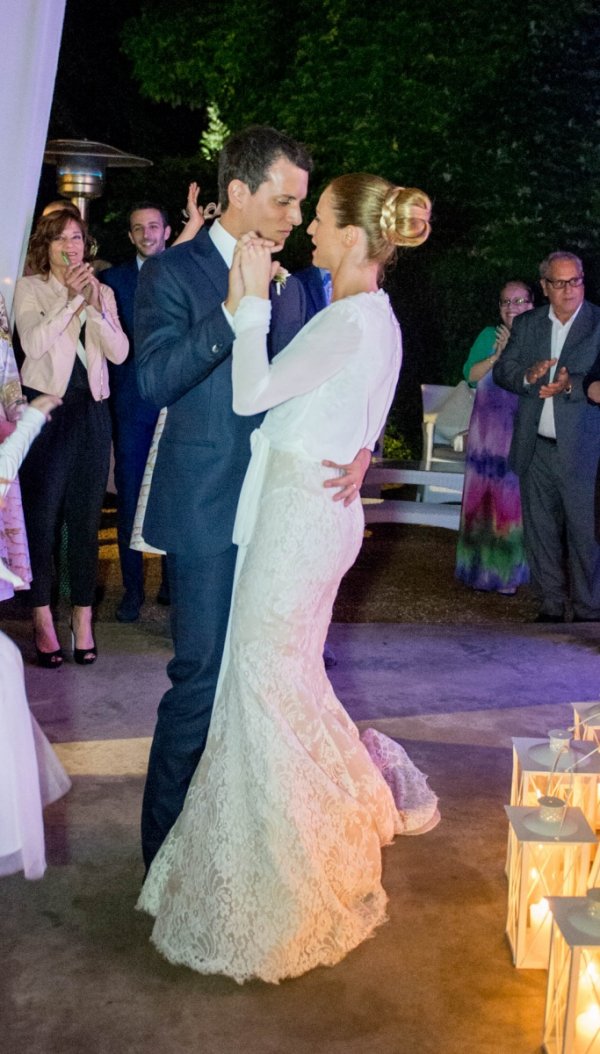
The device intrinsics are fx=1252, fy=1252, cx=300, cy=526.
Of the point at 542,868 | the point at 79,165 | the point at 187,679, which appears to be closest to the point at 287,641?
the point at 187,679

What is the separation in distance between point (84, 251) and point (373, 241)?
251 centimetres

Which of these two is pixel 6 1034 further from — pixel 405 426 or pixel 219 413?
pixel 405 426

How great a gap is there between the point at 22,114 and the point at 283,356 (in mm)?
1362

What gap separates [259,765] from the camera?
2912mm

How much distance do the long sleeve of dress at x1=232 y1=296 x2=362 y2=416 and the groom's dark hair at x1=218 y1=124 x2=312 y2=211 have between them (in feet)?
1.27

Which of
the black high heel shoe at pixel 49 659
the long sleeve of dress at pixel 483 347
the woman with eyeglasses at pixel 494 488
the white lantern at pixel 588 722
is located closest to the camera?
the white lantern at pixel 588 722

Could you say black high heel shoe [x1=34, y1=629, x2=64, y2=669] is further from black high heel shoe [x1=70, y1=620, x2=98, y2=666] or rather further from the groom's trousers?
the groom's trousers

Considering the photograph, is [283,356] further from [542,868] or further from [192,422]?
[542,868]

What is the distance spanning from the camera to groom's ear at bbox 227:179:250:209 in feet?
9.84

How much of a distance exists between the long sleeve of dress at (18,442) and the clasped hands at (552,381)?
12.4ft

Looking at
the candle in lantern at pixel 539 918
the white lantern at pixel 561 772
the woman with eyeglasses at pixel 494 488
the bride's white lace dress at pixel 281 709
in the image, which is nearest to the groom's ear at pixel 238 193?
the bride's white lace dress at pixel 281 709

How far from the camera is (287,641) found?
2992 millimetres

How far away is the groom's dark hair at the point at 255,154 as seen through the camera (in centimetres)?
295

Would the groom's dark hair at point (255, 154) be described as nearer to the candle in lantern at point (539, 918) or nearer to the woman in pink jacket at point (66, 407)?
the candle in lantern at point (539, 918)
